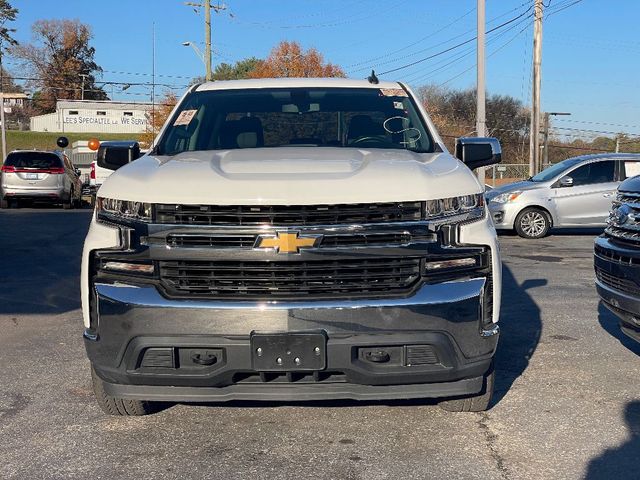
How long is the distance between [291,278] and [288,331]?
0.85 ft

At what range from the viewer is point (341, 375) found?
3.90 metres

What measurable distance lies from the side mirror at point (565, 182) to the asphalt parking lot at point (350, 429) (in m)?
9.50

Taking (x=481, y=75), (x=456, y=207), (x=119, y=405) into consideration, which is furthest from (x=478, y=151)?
(x=481, y=75)

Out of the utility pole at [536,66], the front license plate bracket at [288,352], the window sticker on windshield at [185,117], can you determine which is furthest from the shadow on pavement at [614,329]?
the utility pole at [536,66]

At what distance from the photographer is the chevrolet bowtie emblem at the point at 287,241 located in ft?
12.3

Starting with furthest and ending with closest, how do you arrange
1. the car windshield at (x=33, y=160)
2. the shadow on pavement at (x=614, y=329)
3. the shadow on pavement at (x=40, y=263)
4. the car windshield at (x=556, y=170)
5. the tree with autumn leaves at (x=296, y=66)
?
the tree with autumn leaves at (x=296, y=66) < the car windshield at (x=33, y=160) < the car windshield at (x=556, y=170) < the shadow on pavement at (x=40, y=263) < the shadow on pavement at (x=614, y=329)

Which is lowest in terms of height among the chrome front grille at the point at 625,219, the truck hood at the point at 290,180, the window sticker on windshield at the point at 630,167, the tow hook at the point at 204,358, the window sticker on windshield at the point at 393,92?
the tow hook at the point at 204,358

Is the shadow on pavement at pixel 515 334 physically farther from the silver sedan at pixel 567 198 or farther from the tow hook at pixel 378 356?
the silver sedan at pixel 567 198

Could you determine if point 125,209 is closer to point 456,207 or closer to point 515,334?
point 456,207

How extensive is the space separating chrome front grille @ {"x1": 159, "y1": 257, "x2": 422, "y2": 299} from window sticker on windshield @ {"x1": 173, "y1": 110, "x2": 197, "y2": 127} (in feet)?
6.24

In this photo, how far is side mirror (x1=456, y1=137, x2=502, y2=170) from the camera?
526 centimetres

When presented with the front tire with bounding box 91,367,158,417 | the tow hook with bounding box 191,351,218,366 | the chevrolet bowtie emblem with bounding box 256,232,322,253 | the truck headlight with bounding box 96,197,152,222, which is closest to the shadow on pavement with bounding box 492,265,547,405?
the chevrolet bowtie emblem with bounding box 256,232,322,253

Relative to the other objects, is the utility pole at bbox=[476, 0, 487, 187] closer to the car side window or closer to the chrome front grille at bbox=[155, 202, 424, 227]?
the car side window

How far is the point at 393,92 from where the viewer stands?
5828mm
